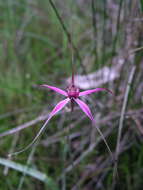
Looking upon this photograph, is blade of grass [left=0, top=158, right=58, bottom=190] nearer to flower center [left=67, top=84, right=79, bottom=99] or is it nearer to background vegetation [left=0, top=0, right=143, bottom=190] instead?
background vegetation [left=0, top=0, right=143, bottom=190]

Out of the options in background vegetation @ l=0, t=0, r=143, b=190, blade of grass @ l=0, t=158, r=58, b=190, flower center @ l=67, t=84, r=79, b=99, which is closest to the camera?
flower center @ l=67, t=84, r=79, b=99

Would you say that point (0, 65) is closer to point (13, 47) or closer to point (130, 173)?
point (13, 47)

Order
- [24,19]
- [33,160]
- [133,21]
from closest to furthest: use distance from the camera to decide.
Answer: [133,21]
[33,160]
[24,19]

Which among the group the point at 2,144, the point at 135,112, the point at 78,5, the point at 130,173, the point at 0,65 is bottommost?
the point at 130,173

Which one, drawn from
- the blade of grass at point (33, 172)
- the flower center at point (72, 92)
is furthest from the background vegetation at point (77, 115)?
the flower center at point (72, 92)

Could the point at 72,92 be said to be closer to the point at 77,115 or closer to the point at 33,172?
the point at 33,172

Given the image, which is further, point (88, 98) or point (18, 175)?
point (88, 98)

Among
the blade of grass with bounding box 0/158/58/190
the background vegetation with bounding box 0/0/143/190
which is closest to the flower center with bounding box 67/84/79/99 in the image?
the background vegetation with bounding box 0/0/143/190

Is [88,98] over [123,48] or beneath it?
beneath

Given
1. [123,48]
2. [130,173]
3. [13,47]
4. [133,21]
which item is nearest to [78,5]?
[13,47]
